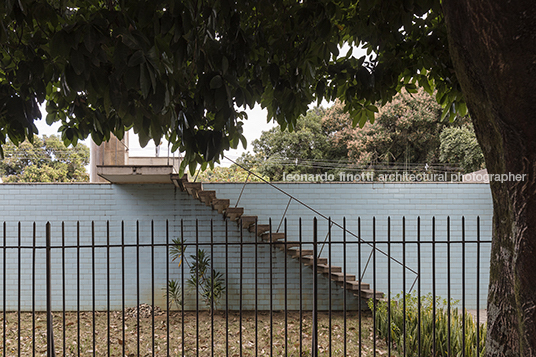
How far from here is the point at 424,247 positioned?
7449 millimetres

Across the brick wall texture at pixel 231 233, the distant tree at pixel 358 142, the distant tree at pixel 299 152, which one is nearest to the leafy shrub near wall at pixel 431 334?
the brick wall texture at pixel 231 233

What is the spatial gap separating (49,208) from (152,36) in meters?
6.85

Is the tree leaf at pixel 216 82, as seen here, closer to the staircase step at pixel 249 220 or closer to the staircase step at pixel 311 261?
the staircase step at pixel 249 220

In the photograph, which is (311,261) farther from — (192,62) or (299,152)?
(299,152)

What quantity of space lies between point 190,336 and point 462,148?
14.8 metres

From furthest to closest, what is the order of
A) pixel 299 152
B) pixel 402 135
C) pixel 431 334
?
pixel 299 152 → pixel 402 135 → pixel 431 334

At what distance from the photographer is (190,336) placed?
18.7 feet

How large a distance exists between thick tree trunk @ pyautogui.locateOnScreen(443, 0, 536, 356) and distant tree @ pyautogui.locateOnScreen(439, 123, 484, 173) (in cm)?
1583

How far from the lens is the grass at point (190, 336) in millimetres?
5078

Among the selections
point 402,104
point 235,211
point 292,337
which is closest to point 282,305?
point 292,337

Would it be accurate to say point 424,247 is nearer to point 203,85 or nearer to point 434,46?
point 434,46

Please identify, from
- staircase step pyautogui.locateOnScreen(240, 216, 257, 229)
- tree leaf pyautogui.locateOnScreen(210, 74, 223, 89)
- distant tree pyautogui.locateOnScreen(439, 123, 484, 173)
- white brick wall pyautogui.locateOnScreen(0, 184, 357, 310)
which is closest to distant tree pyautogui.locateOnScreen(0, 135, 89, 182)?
white brick wall pyautogui.locateOnScreen(0, 184, 357, 310)

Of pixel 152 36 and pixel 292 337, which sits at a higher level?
pixel 152 36

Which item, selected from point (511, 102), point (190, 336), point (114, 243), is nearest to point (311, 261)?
point (190, 336)
